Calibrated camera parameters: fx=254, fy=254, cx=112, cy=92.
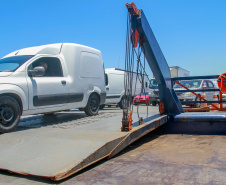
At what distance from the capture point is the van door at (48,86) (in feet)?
18.0

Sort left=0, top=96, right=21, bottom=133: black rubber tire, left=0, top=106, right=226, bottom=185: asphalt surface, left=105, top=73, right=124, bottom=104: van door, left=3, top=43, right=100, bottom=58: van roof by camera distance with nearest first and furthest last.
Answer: left=0, top=106, right=226, bottom=185: asphalt surface
left=0, top=96, right=21, bottom=133: black rubber tire
left=3, top=43, right=100, bottom=58: van roof
left=105, top=73, right=124, bottom=104: van door

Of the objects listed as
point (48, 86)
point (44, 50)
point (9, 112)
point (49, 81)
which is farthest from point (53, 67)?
point (9, 112)

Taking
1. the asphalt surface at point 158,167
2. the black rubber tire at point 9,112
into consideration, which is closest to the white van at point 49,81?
the black rubber tire at point 9,112

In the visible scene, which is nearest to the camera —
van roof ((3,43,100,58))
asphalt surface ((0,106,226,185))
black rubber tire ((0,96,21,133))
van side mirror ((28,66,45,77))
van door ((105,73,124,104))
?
asphalt surface ((0,106,226,185))

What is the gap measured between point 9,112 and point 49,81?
124 centimetres

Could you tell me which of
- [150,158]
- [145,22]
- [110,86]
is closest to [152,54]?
[145,22]

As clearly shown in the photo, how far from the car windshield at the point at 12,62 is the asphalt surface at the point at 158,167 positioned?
1.34m

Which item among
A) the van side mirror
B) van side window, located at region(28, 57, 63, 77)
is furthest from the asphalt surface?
van side window, located at region(28, 57, 63, 77)

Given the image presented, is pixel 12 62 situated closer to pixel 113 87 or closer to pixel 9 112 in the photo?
pixel 9 112

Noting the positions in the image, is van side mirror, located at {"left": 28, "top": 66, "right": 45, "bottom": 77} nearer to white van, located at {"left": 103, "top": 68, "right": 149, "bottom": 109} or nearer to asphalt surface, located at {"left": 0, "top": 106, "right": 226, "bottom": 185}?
asphalt surface, located at {"left": 0, "top": 106, "right": 226, "bottom": 185}

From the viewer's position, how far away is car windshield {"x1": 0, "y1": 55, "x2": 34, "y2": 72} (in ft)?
18.0

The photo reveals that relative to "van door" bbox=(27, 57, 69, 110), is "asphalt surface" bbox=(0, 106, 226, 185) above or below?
below

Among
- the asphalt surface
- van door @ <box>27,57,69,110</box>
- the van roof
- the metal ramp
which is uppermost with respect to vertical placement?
the van roof

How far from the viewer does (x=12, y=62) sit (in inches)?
227
